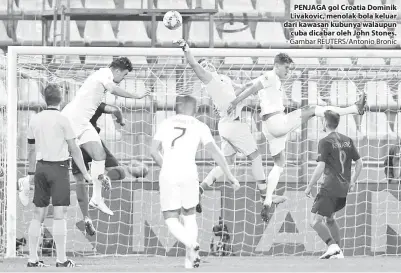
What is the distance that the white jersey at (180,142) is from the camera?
8.79 metres

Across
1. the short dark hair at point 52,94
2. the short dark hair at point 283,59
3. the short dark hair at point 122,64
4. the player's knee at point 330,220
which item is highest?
the short dark hair at point 283,59

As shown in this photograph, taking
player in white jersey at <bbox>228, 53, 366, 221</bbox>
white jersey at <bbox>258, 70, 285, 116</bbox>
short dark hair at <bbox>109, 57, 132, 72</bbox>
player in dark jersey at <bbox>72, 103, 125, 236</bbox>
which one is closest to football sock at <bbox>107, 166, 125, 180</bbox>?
player in dark jersey at <bbox>72, 103, 125, 236</bbox>

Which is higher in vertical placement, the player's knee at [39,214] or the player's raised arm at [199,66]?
the player's raised arm at [199,66]

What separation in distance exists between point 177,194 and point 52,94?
1.43m

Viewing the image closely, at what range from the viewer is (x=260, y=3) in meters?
15.8

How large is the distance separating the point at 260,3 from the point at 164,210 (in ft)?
24.8

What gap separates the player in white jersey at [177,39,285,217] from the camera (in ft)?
35.0

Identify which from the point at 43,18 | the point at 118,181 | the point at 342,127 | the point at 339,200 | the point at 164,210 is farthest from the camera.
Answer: the point at 43,18

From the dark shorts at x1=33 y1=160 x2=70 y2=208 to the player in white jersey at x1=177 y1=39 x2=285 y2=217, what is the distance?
194cm

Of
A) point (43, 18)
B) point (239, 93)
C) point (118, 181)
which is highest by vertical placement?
point (43, 18)

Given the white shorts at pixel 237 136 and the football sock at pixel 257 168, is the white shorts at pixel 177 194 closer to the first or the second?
the white shorts at pixel 237 136

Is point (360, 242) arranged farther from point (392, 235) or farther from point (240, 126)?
point (240, 126)

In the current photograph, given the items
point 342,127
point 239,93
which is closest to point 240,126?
point 239,93

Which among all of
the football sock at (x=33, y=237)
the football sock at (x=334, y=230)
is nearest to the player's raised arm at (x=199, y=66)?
the football sock at (x=334, y=230)
